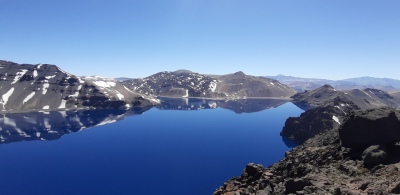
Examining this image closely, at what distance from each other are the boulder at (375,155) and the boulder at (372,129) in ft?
8.30

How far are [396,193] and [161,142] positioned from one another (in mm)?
138386

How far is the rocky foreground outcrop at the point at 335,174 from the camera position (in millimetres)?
31672

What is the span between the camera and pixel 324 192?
31.1 meters

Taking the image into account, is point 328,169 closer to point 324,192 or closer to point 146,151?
point 324,192

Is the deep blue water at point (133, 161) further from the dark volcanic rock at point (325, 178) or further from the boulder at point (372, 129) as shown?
the boulder at point (372, 129)

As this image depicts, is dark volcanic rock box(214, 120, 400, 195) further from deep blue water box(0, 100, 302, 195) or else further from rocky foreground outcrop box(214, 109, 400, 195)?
deep blue water box(0, 100, 302, 195)

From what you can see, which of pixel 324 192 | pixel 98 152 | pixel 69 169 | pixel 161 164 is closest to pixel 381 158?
pixel 324 192

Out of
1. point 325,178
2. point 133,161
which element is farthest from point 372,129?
point 133,161

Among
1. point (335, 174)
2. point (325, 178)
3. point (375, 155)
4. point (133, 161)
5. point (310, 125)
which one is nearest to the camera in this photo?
point (325, 178)

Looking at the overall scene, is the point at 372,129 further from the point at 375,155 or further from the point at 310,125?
the point at 310,125

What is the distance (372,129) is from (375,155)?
20.2ft

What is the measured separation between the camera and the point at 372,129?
4431 centimetres

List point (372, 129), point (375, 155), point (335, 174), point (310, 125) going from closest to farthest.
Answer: point (335, 174) < point (375, 155) < point (372, 129) < point (310, 125)

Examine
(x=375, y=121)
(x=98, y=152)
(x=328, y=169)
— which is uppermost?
(x=375, y=121)
